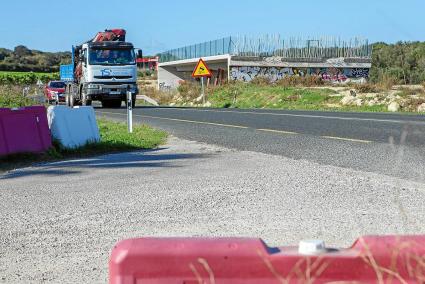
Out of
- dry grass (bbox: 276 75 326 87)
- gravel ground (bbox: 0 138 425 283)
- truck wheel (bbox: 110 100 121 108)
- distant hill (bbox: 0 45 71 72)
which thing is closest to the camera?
gravel ground (bbox: 0 138 425 283)

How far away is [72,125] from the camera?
13.7 m

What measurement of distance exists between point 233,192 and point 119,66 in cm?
2702

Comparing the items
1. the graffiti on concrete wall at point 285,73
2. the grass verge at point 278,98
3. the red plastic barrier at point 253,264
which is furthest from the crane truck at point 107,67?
the red plastic barrier at point 253,264

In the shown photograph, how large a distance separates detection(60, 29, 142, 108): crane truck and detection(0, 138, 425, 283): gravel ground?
75.4 feet

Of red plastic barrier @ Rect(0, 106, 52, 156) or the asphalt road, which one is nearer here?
the asphalt road

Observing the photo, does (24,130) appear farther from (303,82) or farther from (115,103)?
(303,82)

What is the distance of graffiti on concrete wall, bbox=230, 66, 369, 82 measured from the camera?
53.8 metres

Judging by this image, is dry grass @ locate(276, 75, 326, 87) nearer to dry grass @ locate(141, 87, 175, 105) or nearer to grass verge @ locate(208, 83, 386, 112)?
grass verge @ locate(208, 83, 386, 112)

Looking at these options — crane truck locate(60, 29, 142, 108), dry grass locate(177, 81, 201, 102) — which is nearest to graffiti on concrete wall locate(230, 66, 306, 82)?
dry grass locate(177, 81, 201, 102)

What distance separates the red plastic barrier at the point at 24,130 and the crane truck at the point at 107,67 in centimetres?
2067

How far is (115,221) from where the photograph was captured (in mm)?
6797

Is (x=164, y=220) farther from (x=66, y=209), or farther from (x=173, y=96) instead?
(x=173, y=96)

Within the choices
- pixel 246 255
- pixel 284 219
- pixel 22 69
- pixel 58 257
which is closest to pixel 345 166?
pixel 284 219

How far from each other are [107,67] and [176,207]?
27.7 m
